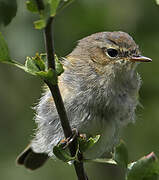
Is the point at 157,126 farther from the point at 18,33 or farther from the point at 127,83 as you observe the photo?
the point at 18,33

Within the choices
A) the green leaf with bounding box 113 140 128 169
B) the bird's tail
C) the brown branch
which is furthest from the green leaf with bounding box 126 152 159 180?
the bird's tail

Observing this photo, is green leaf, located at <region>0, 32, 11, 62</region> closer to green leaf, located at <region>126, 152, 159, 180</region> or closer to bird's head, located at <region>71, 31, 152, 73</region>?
green leaf, located at <region>126, 152, 159, 180</region>

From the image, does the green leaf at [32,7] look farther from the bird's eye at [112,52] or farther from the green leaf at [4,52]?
the bird's eye at [112,52]

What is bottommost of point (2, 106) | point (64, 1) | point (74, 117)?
point (2, 106)

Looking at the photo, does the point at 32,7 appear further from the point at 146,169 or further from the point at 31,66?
the point at 146,169

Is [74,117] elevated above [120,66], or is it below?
below

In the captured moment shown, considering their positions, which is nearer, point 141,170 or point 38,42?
point 141,170

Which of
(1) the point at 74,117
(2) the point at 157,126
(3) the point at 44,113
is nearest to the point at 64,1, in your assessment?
(1) the point at 74,117
